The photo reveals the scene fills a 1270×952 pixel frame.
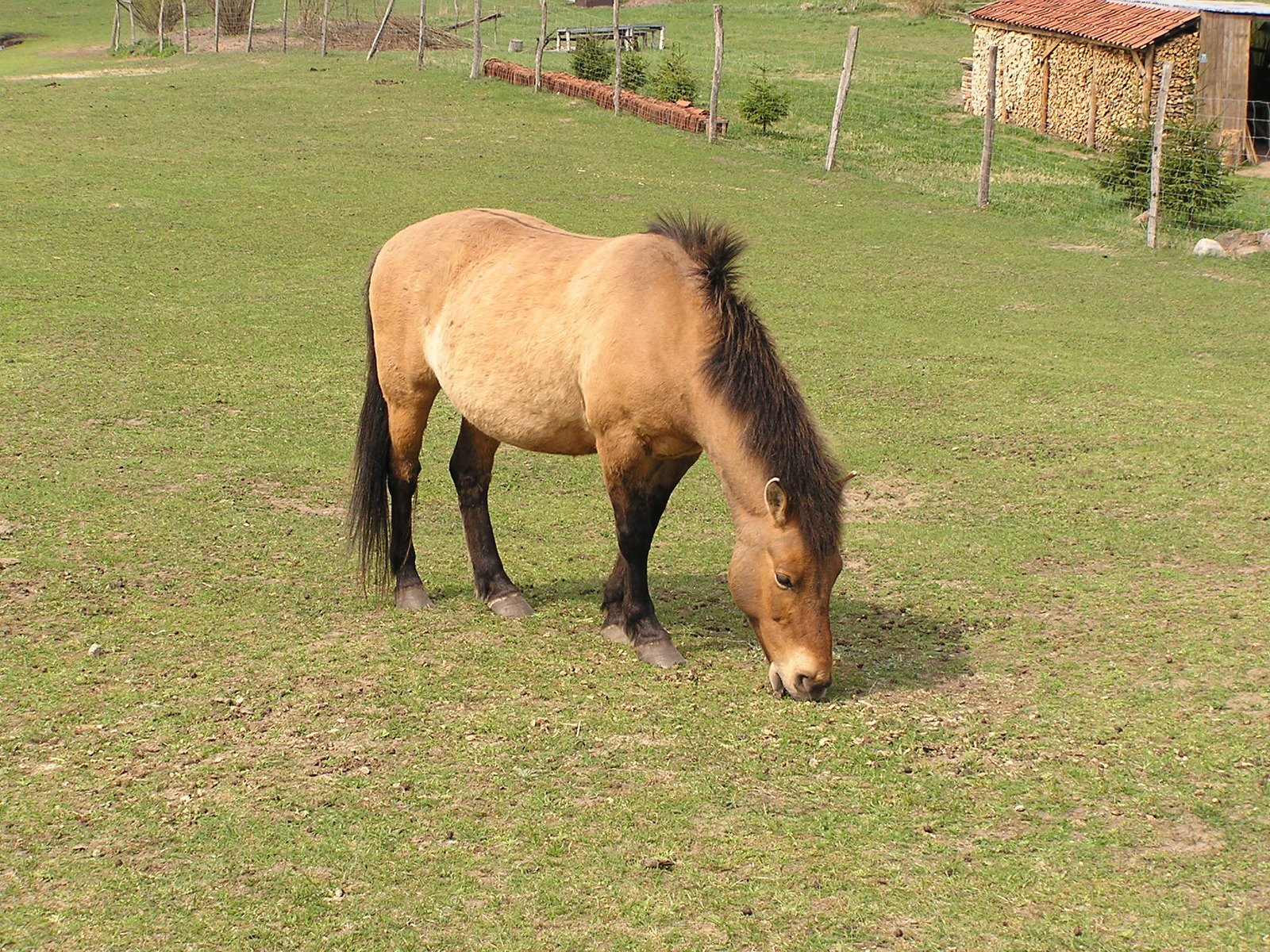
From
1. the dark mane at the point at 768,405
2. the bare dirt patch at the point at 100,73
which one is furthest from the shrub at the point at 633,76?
the dark mane at the point at 768,405

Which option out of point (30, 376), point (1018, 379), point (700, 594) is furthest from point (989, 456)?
point (30, 376)

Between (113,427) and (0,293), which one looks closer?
(113,427)

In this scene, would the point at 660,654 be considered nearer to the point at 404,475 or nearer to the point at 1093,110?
the point at 404,475

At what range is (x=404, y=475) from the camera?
22.0 feet

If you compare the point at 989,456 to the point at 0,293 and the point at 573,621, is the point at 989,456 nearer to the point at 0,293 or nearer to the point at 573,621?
the point at 573,621

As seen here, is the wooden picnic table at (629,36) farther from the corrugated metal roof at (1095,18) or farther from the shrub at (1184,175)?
the shrub at (1184,175)

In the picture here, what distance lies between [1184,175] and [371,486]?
13726mm

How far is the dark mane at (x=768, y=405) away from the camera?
5094 mm

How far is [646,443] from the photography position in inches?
224

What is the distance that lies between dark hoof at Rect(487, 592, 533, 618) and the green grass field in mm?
86

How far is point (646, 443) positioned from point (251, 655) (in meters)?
1.92

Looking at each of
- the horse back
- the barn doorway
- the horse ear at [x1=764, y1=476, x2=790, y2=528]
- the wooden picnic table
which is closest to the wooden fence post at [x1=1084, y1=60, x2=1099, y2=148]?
the barn doorway

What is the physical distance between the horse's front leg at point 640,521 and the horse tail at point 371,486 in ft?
4.52

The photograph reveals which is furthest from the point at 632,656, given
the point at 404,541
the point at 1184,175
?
the point at 1184,175
